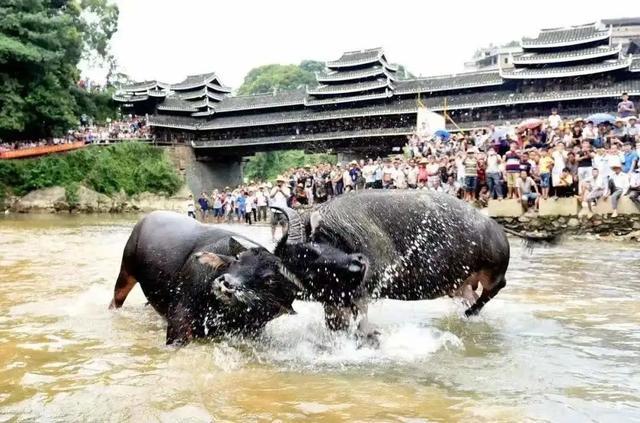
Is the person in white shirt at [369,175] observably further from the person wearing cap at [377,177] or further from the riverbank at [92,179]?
the riverbank at [92,179]

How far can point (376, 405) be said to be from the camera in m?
3.55

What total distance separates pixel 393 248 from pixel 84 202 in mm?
38755

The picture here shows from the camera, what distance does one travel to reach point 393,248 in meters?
5.16

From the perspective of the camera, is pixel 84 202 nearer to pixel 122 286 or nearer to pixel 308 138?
pixel 308 138

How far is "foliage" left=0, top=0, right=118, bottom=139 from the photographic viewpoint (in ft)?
119

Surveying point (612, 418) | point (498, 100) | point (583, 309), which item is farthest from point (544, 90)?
point (612, 418)

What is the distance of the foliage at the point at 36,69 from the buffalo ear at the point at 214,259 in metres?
35.5

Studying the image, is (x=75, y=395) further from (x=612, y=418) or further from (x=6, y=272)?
(x=6, y=272)

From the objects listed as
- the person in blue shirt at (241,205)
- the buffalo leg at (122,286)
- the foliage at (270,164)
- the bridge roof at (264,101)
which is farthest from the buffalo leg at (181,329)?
the foliage at (270,164)

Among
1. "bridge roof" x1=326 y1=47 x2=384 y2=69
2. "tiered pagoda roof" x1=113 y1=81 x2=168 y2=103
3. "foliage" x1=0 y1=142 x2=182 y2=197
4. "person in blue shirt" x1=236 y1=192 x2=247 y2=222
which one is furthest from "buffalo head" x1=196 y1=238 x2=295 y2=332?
"tiered pagoda roof" x1=113 y1=81 x2=168 y2=103

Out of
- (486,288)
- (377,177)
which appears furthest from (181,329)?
(377,177)

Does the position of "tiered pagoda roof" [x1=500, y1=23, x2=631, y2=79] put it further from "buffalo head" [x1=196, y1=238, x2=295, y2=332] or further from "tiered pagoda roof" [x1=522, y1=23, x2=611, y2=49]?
"buffalo head" [x1=196, y1=238, x2=295, y2=332]

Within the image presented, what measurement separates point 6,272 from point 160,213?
4877 millimetres

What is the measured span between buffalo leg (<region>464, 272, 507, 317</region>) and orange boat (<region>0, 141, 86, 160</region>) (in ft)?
127
